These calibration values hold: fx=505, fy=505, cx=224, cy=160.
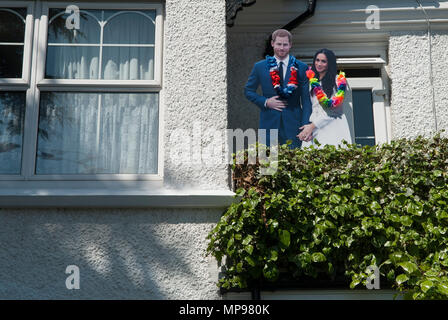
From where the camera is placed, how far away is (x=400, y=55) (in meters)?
5.70

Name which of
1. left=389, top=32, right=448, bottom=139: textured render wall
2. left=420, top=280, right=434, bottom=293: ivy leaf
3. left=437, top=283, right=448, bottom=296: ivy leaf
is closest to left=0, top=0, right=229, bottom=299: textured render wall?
left=420, top=280, right=434, bottom=293: ivy leaf

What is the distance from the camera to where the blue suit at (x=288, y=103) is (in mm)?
5285

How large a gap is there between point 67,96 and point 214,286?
2197 millimetres

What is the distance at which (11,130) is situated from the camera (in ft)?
15.2

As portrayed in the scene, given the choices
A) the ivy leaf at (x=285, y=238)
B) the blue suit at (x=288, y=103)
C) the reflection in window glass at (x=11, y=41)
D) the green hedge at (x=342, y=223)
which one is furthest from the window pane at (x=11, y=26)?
the ivy leaf at (x=285, y=238)

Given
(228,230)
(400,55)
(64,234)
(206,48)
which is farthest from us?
(400,55)

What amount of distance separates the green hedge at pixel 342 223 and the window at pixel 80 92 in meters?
1.06

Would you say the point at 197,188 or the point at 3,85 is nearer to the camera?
the point at 197,188

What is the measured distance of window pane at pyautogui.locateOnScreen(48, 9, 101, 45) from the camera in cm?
484

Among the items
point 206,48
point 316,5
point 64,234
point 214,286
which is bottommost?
point 214,286

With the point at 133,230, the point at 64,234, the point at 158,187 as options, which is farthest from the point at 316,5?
the point at 64,234

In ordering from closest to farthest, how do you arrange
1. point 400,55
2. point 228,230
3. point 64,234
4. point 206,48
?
1. point 228,230
2. point 64,234
3. point 206,48
4. point 400,55

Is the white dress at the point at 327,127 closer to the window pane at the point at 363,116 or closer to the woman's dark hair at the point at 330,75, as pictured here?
the woman's dark hair at the point at 330,75

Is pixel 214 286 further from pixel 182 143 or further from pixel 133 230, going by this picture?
pixel 182 143
